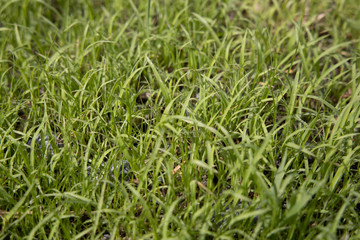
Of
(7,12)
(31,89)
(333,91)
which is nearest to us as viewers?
(31,89)

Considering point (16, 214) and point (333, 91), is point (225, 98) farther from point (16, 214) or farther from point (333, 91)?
point (16, 214)

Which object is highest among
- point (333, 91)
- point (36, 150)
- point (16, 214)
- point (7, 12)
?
point (7, 12)

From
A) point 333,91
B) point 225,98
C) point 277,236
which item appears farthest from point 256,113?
point 333,91

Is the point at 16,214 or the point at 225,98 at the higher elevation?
the point at 225,98

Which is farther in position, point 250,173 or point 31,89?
point 31,89

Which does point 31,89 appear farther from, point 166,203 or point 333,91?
point 333,91

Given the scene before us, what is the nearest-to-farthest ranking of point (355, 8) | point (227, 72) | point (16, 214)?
1. point (16, 214)
2. point (227, 72)
3. point (355, 8)
